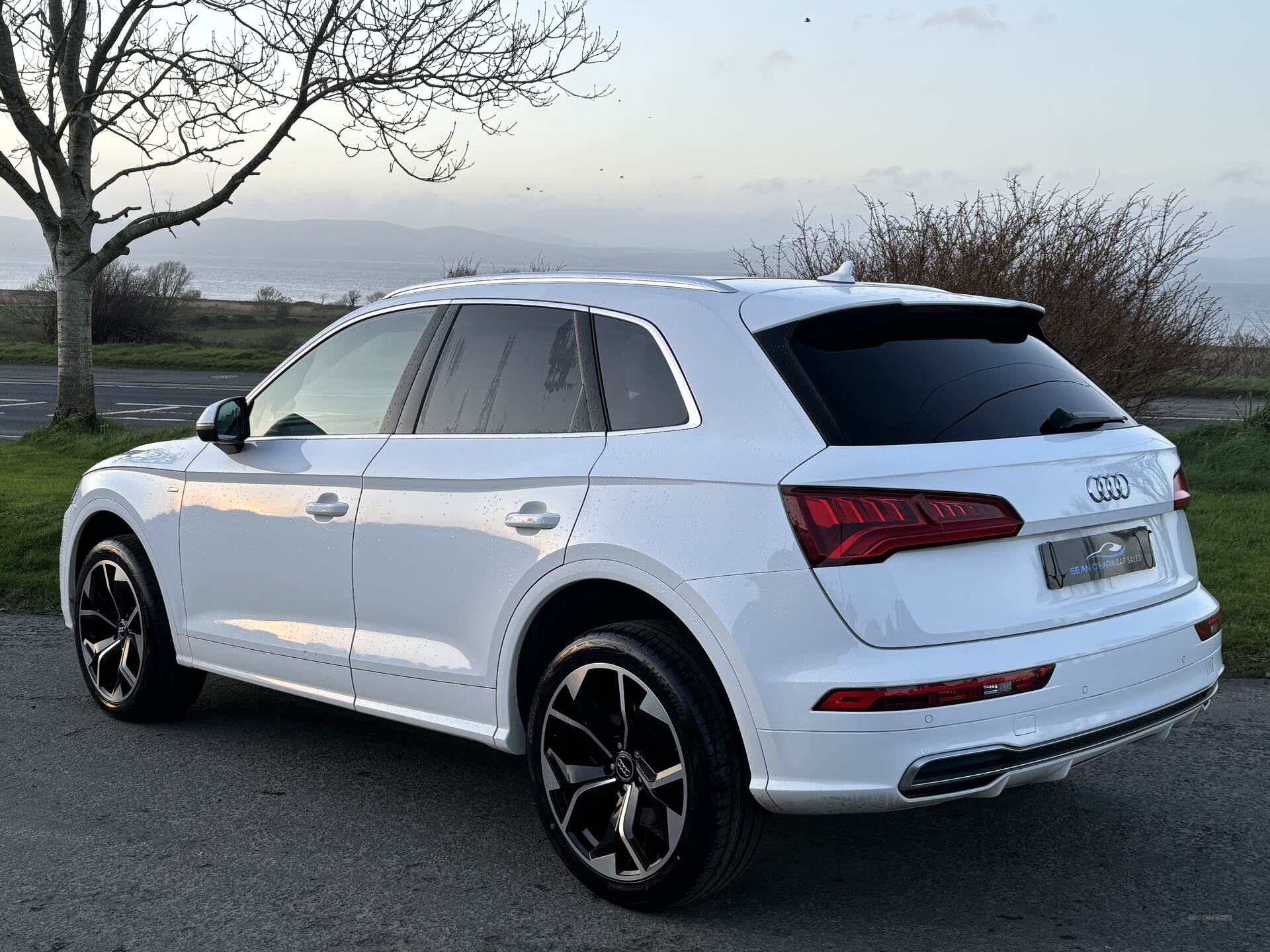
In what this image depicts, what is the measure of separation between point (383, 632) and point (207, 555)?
113 cm

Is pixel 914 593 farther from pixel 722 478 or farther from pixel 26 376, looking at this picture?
pixel 26 376

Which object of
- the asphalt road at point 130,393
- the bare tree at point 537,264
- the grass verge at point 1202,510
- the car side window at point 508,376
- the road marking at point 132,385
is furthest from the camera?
the road marking at point 132,385

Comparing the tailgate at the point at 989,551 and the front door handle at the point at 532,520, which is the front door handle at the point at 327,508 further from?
the tailgate at the point at 989,551

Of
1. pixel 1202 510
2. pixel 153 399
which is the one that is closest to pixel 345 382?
pixel 1202 510

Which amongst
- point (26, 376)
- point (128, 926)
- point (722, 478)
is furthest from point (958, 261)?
point (26, 376)

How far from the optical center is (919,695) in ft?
10.2

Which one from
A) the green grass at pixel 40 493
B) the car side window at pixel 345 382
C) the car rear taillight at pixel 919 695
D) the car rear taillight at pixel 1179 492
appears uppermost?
the car side window at pixel 345 382

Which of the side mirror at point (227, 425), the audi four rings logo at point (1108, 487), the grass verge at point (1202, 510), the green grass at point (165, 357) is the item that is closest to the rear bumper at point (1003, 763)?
the audi four rings logo at point (1108, 487)

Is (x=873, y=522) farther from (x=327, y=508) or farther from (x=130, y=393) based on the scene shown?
(x=130, y=393)

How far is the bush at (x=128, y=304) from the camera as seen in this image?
3534cm

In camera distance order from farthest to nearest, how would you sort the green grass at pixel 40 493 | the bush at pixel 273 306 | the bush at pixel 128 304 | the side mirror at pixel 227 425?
the bush at pixel 273 306 < the bush at pixel 128 304 < the green grass at pixel 40 493 < the side mirror at pixel 227 425

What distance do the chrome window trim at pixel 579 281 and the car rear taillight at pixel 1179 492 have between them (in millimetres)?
1453

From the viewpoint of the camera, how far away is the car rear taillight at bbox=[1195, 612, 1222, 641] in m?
3.77

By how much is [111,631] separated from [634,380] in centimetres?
313
